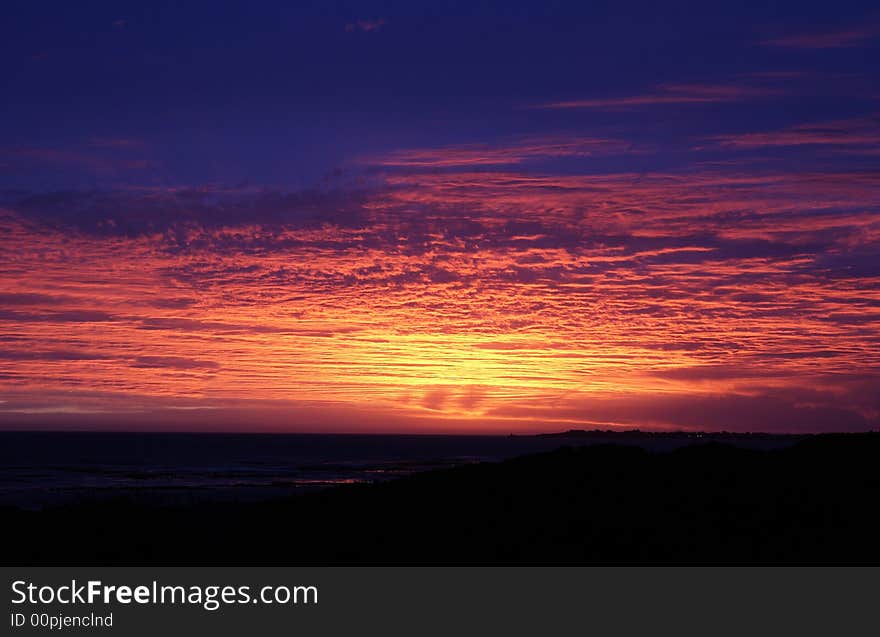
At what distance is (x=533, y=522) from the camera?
23.7 meters

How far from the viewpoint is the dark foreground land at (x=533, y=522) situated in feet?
69.2

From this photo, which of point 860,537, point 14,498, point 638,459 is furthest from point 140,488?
point 860,537

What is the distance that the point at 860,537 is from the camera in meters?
20.9

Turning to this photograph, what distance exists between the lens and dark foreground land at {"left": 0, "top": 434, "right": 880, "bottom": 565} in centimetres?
2109

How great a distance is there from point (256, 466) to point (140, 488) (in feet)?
113

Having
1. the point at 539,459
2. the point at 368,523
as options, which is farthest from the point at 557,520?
the point at 539,459

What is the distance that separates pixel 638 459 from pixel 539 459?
4.68 metres

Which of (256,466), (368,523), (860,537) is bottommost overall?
(860,537)

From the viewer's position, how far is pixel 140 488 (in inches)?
2386

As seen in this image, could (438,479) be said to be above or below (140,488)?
below

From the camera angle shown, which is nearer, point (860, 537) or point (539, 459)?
point (860, 537)
